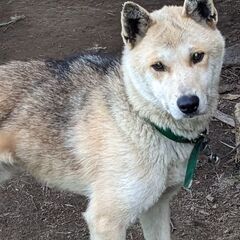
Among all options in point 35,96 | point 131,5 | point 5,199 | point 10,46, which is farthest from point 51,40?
point 131,5

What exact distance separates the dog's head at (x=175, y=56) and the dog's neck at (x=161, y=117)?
4 centimetres

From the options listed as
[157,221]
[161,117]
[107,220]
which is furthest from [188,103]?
[157,221]

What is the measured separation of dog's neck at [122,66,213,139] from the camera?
162 inches

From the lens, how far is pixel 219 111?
6.55 m

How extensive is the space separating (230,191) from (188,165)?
56.4 inches

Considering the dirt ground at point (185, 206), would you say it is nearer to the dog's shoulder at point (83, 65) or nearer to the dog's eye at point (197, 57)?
the dog's shoulder at point (83, 65)

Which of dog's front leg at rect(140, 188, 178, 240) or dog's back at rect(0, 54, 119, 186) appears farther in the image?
dog's front leg at rect(140, 188, 178, 240)

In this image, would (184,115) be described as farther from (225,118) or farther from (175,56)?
(225,118)

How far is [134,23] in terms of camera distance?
4059 mm

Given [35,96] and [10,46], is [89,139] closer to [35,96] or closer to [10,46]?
[35,96]

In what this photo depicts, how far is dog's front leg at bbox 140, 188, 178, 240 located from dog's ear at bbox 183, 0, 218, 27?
1.22m

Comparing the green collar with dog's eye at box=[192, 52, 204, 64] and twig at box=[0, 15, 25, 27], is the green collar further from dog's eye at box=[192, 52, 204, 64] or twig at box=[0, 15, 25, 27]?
twig at box=[0, 15, 25, 27]

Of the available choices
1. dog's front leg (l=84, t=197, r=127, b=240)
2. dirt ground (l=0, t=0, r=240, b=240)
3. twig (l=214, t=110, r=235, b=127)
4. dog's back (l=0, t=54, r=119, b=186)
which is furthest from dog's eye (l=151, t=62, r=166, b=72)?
twig (l=214, t=110, r=235, b=127)

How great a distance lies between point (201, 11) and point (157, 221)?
1436 mm
